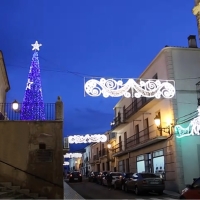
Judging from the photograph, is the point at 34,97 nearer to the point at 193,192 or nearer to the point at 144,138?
the point at 144,138

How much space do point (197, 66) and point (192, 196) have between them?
14509 mm

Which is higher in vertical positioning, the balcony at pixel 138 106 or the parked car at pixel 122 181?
the balcony at pixel 138 106

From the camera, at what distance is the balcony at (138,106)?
25106 millimetres

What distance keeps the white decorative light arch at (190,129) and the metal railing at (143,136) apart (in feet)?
11.5

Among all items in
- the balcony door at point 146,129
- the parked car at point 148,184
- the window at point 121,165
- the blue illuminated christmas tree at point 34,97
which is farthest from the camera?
the window at point 121,165

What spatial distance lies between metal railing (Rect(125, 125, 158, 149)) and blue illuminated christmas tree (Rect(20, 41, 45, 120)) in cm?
959

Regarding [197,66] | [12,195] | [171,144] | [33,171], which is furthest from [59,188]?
[197,66]

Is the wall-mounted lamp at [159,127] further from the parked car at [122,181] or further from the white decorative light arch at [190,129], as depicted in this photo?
the parked car at [122,181]

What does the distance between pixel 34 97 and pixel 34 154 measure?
6.33m

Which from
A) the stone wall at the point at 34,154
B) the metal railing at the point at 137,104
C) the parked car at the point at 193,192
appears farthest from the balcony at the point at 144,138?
the parked car at the point at 193,192

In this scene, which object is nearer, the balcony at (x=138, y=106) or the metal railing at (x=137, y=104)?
the balcony at (x=138, y=106)

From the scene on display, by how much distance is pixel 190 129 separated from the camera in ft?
65.5

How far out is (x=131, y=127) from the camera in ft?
109

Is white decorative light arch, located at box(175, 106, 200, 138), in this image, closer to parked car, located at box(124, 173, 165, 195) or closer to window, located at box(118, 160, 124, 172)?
parked car, located at box(124, 173, 165, 195)
